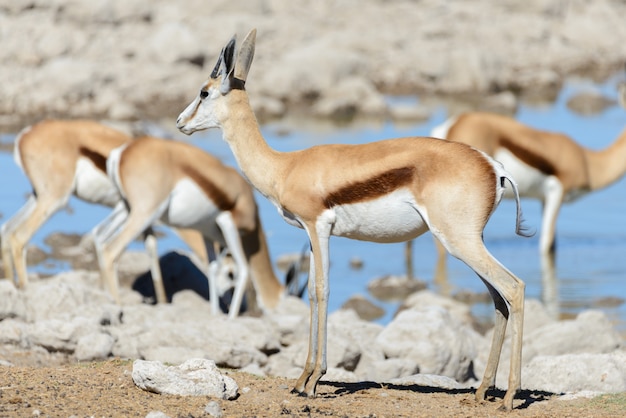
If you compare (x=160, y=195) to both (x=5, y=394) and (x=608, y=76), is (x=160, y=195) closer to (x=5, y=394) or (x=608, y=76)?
(x=5, y=394)

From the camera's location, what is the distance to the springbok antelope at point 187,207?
35.9 ft

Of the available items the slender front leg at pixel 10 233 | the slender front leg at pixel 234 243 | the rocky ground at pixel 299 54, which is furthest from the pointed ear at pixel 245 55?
the rocky ground at pixel 299 54

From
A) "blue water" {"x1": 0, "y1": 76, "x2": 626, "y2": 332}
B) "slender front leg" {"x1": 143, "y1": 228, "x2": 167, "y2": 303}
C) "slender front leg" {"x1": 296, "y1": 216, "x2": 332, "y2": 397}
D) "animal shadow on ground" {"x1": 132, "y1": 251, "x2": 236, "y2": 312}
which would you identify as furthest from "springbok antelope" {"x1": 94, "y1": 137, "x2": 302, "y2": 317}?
"slender front leg" {"x1": 296, "y1": 216, "x2": 332, "y2": 397}

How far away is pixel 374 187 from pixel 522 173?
7918 millimetres

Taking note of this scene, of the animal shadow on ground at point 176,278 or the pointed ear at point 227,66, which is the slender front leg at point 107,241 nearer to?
the animal shadow on ground at point 176,278

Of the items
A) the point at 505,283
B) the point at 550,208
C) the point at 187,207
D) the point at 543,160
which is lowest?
the point at 550,208

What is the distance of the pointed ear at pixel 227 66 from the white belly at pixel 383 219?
95cm

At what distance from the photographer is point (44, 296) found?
9.47m

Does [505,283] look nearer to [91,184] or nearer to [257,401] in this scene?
[257,401]

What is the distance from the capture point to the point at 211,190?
11.2 metres

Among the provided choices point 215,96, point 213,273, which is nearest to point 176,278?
point 213,273

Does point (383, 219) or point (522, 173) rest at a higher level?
point (383, 219)

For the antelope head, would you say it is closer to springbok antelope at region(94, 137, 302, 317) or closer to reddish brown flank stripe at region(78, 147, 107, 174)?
springbok antelope at region(94, 137, 302, 317)

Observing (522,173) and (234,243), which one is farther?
(522,173)
